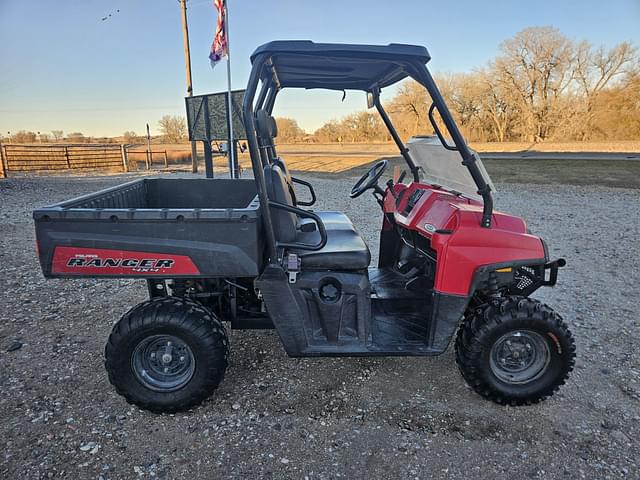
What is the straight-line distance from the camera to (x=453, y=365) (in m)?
2.91

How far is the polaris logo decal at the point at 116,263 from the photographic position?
220cm

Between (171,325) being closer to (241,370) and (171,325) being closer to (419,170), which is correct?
(241,370)

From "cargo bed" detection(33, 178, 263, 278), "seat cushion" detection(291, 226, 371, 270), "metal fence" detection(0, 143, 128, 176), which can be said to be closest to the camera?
"cargo bed" detection(33, 178, 263, 278)

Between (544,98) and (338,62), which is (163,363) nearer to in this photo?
(338,62)

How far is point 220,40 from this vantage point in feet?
31.0

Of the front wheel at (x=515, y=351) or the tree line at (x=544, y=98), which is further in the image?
the tree line at (x=544, y=98)

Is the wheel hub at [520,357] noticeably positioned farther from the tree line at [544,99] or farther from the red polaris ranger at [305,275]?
the tree line at [544,99]

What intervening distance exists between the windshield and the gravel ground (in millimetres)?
1183

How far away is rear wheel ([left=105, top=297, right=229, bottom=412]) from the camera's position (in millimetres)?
2338

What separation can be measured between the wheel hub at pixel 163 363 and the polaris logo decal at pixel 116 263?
39 cm

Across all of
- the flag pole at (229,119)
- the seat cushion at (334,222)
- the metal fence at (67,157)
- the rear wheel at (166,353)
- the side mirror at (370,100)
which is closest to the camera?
the rear wheel at (166,353)

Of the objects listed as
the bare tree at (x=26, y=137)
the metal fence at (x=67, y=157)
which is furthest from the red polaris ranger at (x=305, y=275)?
the bare tree at (x=26, y=137)

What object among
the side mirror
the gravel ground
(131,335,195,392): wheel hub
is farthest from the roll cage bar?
the side mirror

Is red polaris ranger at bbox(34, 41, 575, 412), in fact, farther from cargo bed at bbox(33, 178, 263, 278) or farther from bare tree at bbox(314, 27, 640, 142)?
bare tree at bbox(314, 27, 640, 142)
